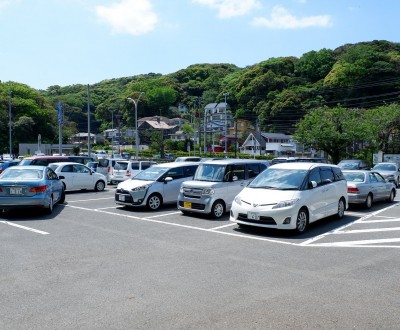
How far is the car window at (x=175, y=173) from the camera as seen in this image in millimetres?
14085

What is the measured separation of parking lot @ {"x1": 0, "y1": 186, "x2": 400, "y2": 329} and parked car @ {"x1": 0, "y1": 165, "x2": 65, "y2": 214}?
0.71 meters

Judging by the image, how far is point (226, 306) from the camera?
15.9ft

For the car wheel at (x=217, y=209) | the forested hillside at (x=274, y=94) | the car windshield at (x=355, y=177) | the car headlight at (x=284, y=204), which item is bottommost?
the car wheel at (x=217, y=209)

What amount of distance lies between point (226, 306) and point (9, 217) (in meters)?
8.98

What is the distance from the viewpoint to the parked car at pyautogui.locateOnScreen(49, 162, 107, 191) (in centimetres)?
1842

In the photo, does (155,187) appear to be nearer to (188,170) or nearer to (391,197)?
(188,170)

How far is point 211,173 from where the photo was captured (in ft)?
41.2

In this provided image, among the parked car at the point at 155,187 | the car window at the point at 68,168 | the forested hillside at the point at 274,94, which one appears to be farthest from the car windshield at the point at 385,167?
the forested hillside at the point at 274,94

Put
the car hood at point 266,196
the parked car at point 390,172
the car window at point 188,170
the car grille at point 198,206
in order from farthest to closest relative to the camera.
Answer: the parked car at point 390,172 < the car window at point 188,170 < the car grille at point 198,206 < the car hood at point 266,196

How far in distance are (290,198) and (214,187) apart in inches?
117

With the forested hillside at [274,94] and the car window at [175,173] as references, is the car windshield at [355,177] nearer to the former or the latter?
the car window at [175,173]

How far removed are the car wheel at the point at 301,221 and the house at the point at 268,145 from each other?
63.8m

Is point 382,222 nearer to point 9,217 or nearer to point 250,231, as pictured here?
point 250,231

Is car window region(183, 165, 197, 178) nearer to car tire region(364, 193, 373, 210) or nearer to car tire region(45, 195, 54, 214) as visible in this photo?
car tire region(45, 195, 54, 214)
